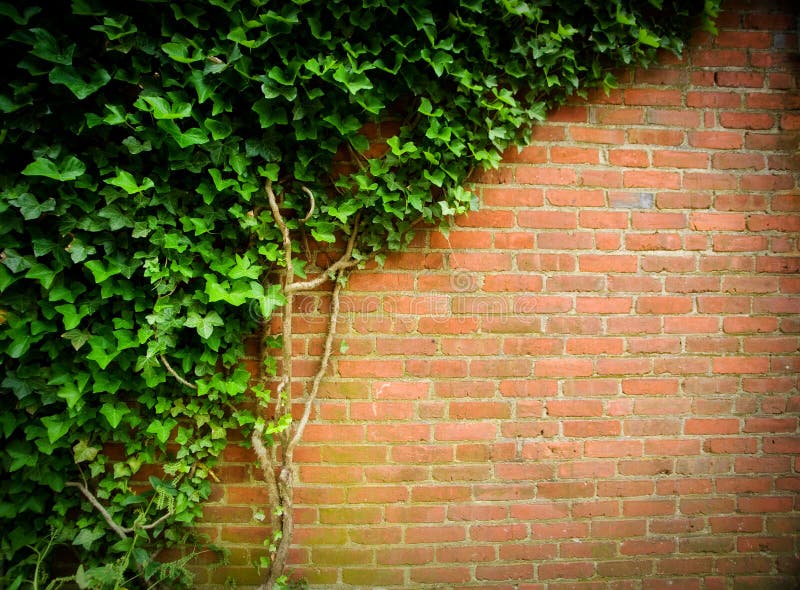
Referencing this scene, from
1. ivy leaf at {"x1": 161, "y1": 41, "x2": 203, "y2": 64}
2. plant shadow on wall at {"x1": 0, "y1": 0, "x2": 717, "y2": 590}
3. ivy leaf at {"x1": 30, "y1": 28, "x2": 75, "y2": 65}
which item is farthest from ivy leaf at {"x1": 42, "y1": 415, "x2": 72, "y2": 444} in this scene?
ivy leaf at {"x1": 161, "y1": 41, "x2": 203, "y2": 64}

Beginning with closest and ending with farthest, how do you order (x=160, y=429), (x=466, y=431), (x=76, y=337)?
(x=76, y=337) → (x=160, y=429) → (x=466, y=431)

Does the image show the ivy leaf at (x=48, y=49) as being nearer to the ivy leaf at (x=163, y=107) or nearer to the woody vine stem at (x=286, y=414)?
the ivy leaf at (x=163, y=107)

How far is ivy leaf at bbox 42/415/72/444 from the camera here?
1.68 meters

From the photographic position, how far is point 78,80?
1.56m

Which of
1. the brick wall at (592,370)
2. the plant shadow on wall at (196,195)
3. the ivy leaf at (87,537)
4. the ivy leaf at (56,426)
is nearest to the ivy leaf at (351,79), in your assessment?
the plant shadow on wall at (196,195)

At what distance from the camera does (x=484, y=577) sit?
6.48ft

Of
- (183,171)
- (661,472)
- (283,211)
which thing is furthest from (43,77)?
(661,472)

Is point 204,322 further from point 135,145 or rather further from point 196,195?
point 135,145

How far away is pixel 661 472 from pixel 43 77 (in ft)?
9.70

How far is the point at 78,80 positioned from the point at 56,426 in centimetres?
126

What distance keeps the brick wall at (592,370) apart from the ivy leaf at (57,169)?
929mm

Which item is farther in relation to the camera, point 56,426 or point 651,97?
point 651,97

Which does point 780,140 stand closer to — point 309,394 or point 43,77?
point 309,394

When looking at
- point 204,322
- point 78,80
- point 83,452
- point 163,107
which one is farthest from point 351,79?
point 83,452
